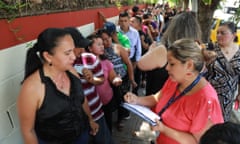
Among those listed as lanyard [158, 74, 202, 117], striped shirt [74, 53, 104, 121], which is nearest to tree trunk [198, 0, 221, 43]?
striped shirt [74, 53, 104, 121]

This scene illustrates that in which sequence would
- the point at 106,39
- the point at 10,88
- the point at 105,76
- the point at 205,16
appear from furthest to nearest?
the point at 205,16 < the point at 106,39 < the point at 105,76 < the point at 10,88

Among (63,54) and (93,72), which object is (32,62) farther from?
(93,72)

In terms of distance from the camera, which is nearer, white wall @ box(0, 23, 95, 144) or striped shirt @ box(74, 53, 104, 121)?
white wall @ box(0, 23, 95, 144)

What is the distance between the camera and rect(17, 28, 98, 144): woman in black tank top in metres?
1.67

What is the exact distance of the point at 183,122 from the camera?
5.49ft

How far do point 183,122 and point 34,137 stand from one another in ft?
3.29

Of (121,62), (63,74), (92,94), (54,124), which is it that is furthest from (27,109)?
(121,62)

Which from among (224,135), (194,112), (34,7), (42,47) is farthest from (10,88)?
(224,135)

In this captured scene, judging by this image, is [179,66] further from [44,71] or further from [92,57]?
[92,57]

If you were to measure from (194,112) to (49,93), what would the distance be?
94 centimetres

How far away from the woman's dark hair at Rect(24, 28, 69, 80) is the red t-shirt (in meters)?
0.88

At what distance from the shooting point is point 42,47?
1.72 metres

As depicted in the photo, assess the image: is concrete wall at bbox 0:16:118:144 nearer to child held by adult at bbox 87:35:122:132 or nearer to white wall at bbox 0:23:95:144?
white wall at bbox 0:23:95:144

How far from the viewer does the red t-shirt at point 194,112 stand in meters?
1.58
